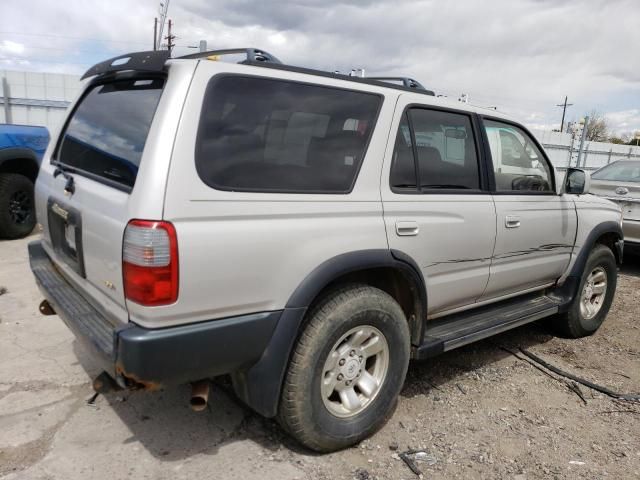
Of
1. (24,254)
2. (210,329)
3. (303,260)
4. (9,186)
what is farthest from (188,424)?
(9,186)

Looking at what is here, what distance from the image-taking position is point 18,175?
23.3 feet

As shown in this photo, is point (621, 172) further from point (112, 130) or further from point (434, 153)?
point (112, 130)

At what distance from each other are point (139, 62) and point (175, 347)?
135 cm

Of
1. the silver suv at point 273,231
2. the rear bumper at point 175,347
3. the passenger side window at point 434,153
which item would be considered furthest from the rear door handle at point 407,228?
the rear bumper at point 175,347

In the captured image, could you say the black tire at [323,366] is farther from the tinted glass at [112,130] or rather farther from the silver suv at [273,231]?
the tinted glass at [112,130]

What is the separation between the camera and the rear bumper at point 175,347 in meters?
2.07

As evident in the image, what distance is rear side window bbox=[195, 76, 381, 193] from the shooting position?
7.28 feet

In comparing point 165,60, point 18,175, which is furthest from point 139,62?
point 18,175

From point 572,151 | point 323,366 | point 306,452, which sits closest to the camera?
point 323,366

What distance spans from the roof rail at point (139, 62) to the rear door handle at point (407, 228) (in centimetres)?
144

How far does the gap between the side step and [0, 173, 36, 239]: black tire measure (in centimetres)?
623

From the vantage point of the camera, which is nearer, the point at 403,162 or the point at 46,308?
the point at 403,162

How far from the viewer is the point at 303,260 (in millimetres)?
2396

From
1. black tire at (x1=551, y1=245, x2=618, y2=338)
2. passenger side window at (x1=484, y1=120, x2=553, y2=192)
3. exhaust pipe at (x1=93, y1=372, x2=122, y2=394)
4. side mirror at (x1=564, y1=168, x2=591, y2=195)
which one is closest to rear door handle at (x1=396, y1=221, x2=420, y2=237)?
passenger side window at (x1=484, y1=120, x2=553, y2=192)
